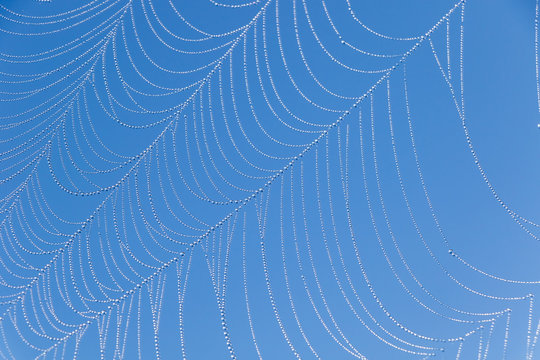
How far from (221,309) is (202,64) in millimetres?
2207

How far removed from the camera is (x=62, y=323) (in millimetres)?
6414

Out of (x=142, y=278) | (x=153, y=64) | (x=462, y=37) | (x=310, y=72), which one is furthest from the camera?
(x=142, y=278)

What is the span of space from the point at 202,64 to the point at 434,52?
6.54 feet

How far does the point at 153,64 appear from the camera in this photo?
5762 millimetres

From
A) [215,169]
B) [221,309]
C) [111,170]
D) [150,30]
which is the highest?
[150,30]

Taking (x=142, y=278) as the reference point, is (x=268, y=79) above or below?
above

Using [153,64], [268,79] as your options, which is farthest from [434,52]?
[153,64]

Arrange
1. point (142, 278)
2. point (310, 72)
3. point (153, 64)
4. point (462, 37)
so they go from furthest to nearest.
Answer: point (142, 278), point (153, 64), point (310, 72), point (462, 37)

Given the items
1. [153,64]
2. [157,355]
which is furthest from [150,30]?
[157,355]

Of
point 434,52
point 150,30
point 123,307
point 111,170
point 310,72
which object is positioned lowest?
point 123,307

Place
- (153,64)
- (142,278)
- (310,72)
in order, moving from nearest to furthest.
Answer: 1. (310,72)
2. (153,64)
3. (142,278)

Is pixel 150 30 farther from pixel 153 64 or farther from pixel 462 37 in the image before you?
pixel 462 37

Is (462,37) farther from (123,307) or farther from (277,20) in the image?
(123,307)

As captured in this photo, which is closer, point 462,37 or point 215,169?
point 462,37
